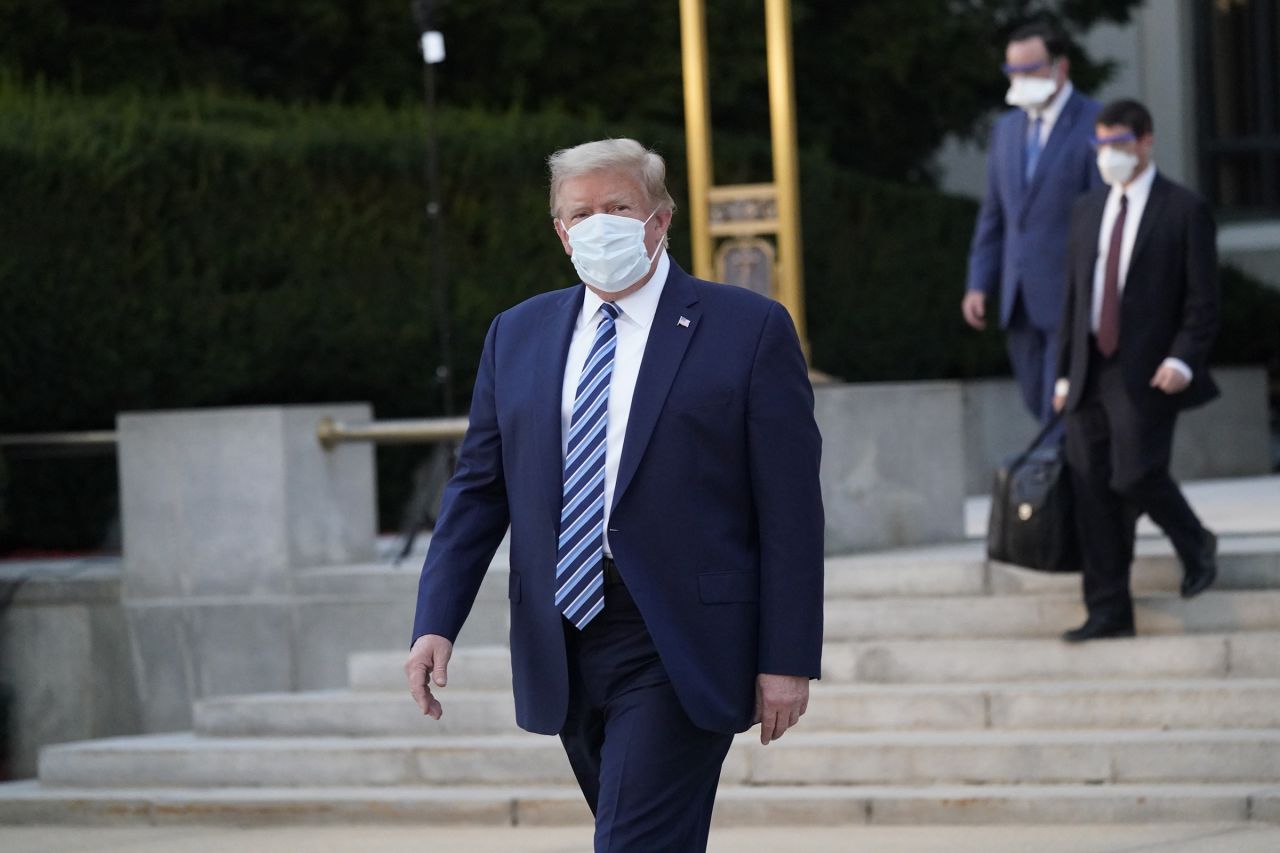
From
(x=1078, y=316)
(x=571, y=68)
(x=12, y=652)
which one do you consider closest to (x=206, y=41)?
(x=571, y=68)

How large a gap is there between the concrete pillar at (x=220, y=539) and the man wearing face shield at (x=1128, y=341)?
137 inches

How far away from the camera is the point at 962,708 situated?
25.5 ft

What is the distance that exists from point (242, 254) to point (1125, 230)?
19.1 feet

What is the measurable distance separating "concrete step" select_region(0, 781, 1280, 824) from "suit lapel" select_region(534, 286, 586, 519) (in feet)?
10.4

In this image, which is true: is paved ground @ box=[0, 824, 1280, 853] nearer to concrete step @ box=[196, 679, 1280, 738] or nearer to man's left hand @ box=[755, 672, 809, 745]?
concrete step @ box=[196, 679, 1280, 738]

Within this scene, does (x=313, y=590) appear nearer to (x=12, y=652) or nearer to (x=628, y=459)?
(x=12, y=652)

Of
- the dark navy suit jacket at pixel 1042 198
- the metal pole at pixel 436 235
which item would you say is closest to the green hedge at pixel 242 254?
the metal pole at pixel 436 235

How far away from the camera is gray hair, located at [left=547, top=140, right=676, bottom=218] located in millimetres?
4258

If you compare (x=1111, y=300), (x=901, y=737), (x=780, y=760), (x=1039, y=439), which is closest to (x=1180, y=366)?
(x=1111, y=300)

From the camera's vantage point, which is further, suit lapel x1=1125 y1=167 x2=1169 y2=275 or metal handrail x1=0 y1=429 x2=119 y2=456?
metal handrail x1=0 y1=429 x2=119 y2=456

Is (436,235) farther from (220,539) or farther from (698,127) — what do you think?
(220,539)

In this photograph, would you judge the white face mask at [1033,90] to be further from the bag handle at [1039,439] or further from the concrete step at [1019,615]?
the concrete step at [1019,615]

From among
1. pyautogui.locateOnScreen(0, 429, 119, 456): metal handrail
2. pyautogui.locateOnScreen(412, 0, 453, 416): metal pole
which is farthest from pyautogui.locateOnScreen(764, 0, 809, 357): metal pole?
pyautogui.locateOnScreen(0, 429, 119, 456): metal handrail

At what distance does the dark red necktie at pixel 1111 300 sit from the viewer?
24.9 ft
